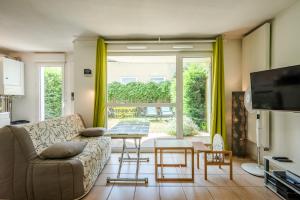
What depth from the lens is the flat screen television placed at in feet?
7.43

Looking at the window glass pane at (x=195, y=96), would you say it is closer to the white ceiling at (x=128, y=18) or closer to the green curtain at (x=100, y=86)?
the white ceiling at (x=128, y=18)

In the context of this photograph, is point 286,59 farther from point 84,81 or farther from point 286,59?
point 84,81

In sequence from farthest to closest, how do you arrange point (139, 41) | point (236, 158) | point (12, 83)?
point (12, 83) → point (139, 41) → point (236, 158)

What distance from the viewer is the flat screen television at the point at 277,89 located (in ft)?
7.43

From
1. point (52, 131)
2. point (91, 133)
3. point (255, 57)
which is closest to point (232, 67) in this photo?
point (255, 57)

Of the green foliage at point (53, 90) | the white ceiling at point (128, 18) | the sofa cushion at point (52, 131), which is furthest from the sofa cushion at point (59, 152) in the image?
the green foliage at point (53, 90)

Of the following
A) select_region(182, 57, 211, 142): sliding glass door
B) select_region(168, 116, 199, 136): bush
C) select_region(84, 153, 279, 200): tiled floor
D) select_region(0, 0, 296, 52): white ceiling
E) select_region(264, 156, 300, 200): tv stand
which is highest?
select_region(0, 0, 296, 52): white ceiling

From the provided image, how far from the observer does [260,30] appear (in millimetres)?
3395

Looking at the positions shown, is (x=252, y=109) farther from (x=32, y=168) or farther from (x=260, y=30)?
(x=32, y=168)

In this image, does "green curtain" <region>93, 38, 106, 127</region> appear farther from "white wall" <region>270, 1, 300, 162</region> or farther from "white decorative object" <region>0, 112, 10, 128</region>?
"white wall" <region>270, 1, 300, 162</region>

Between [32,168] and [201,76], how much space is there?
357cm

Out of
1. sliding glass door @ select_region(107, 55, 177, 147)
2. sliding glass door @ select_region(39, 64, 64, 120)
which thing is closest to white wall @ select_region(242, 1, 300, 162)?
sliding glass door @ select_region(107, 55, 177, 147)

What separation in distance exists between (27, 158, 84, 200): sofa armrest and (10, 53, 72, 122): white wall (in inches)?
134

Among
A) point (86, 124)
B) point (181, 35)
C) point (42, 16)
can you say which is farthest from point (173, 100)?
point (42, 16)
